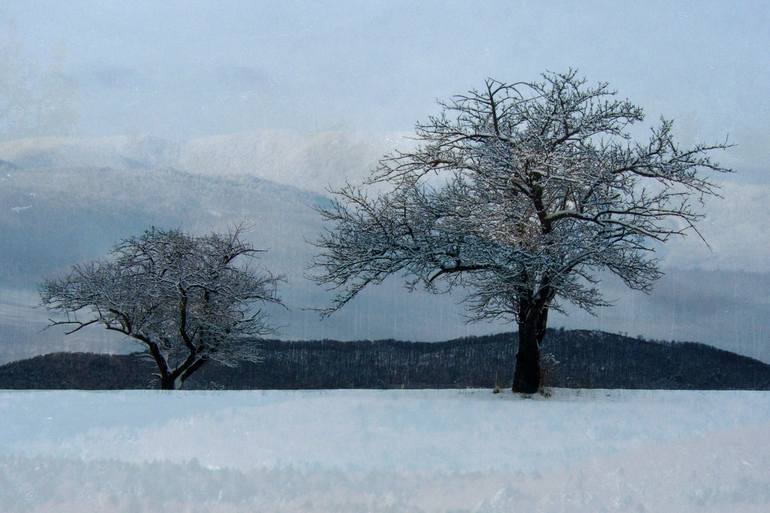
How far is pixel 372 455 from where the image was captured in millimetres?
8812

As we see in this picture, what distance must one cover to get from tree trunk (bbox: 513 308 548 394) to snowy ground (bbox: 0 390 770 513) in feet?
8.80

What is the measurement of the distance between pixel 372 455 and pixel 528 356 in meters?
9.40

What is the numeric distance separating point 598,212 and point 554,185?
147cm

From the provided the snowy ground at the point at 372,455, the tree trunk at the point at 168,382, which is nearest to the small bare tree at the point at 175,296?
the tree trunk at the point at 168,382

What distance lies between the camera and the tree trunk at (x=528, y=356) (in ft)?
57.0

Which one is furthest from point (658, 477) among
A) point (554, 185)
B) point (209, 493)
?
point (554, 185)

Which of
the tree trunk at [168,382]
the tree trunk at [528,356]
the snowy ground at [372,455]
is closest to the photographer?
the snowy ground at [372,455]

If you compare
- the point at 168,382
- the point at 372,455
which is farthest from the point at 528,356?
the point at 168,382

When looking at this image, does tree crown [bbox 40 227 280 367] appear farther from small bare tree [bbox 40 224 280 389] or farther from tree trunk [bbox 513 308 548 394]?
tree trunk [bbox 513 308 548 394]

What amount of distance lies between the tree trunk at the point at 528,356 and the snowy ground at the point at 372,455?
8.80 ft

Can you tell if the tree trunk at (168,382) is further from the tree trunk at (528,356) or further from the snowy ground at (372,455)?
the tree trunk at (528,356)

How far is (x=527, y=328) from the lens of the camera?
17.4 meters

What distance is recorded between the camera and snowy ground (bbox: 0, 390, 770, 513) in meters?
6.76

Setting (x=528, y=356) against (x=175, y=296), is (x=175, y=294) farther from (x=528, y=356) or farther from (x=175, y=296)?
(x=528, y=356)
